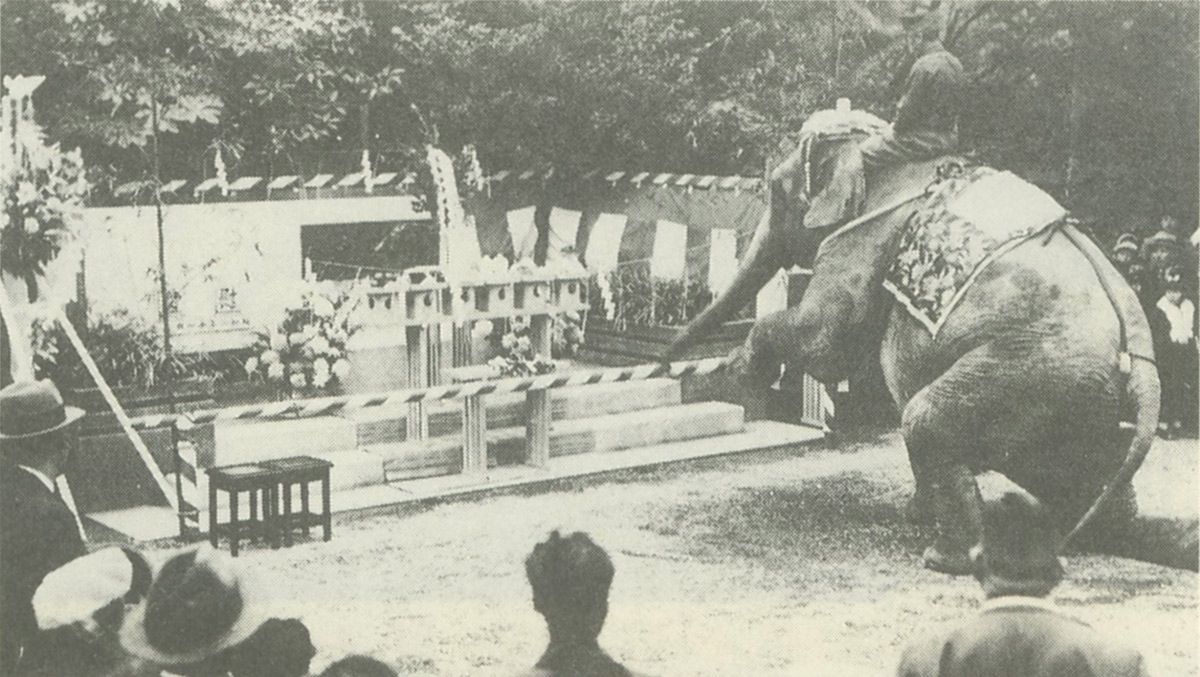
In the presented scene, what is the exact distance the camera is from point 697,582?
17.0 ft

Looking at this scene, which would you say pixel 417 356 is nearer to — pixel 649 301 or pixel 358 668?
pixel 649 301

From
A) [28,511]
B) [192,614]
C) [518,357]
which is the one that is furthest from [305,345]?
[192,614]

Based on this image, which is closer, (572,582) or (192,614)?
(192,614)

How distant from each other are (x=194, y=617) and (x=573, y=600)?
0.62 m

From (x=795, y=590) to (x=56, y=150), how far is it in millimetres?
3692

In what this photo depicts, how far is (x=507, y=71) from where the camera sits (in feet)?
20.7

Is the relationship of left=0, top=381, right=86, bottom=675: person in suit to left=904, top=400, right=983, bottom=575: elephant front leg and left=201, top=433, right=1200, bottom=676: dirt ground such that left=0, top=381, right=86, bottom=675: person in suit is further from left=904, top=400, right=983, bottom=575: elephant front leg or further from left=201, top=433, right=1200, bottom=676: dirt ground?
left=904, top=400, right=983, bottom=575: elephant front leg

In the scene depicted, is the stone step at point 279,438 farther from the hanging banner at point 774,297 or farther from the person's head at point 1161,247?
the person's head at point 1161,247

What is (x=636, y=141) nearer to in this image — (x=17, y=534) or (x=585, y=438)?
(x=585, y=438)

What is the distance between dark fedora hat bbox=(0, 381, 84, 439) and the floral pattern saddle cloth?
9.44ft

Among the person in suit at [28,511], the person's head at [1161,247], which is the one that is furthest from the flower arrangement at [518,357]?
the person in suit at [28,511]

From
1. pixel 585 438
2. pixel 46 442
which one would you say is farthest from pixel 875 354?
pixel 46 442

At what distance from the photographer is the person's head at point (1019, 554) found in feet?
8.57

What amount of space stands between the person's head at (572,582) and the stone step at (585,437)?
393cm
